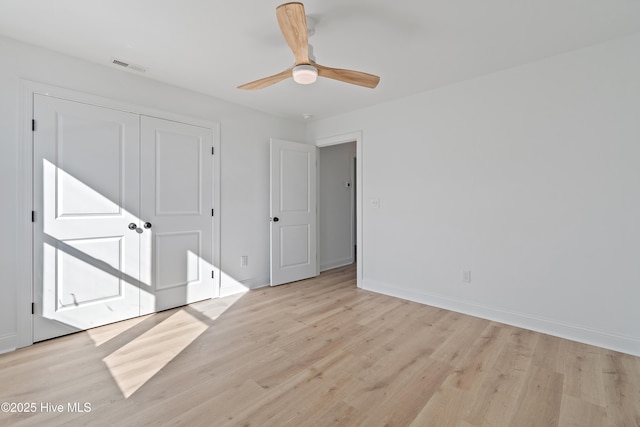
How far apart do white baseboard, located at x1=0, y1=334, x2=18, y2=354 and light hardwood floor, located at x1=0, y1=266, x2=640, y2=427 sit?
0.09 meters

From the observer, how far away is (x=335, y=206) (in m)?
5.29

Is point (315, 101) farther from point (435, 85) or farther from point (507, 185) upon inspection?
point (507, 185)

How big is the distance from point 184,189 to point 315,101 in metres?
1.87

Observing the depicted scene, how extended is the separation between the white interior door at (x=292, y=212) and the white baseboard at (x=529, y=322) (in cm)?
133

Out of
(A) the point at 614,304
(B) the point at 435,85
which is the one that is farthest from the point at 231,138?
(A) the point at 614,304

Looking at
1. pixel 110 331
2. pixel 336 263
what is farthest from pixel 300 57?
pixel 336 263

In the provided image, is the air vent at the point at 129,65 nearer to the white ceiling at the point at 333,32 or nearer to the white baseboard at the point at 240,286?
the white ceiling at the point at 333,32

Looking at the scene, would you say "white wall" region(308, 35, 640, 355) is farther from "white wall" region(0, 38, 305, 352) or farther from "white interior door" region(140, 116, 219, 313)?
"white interior door" region(140, 116, 219, 313)

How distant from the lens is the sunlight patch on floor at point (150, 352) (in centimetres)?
192

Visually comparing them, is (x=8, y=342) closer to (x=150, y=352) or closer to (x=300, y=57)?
(x=150, y=352)

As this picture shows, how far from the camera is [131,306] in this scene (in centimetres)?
291

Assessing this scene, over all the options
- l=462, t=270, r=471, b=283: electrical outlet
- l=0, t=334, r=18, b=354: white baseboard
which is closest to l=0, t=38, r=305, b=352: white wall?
l=0, t=334, r=18, b=354: white baseboard

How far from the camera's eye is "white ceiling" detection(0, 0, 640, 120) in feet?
6.32

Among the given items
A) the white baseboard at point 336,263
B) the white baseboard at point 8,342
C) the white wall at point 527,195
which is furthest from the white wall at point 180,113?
the white wall at point 527,195
